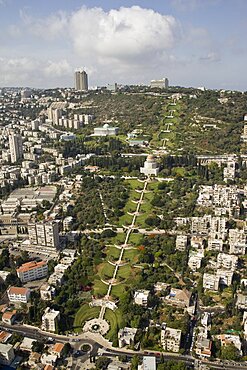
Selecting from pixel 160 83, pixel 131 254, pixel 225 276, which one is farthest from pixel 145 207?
pixel 160 83

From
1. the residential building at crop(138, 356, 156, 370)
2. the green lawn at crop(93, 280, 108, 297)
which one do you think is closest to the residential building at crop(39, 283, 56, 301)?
the green lawn at crop(93, 280, 108, 297)

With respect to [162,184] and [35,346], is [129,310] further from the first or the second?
[162,184]

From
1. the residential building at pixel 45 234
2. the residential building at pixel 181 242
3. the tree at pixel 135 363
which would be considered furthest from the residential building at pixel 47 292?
the residential building at pixel 181 242

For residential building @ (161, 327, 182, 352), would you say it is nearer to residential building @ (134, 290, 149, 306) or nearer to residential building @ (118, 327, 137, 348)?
residential building @ (118, 327, 137, 348)

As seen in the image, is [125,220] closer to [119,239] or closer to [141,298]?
[119,239]

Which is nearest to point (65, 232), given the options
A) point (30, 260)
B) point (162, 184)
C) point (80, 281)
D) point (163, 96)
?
point (30, 260)

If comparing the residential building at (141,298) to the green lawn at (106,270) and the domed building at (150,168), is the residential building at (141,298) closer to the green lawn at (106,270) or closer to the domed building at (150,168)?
the green lawn at (106,270)
